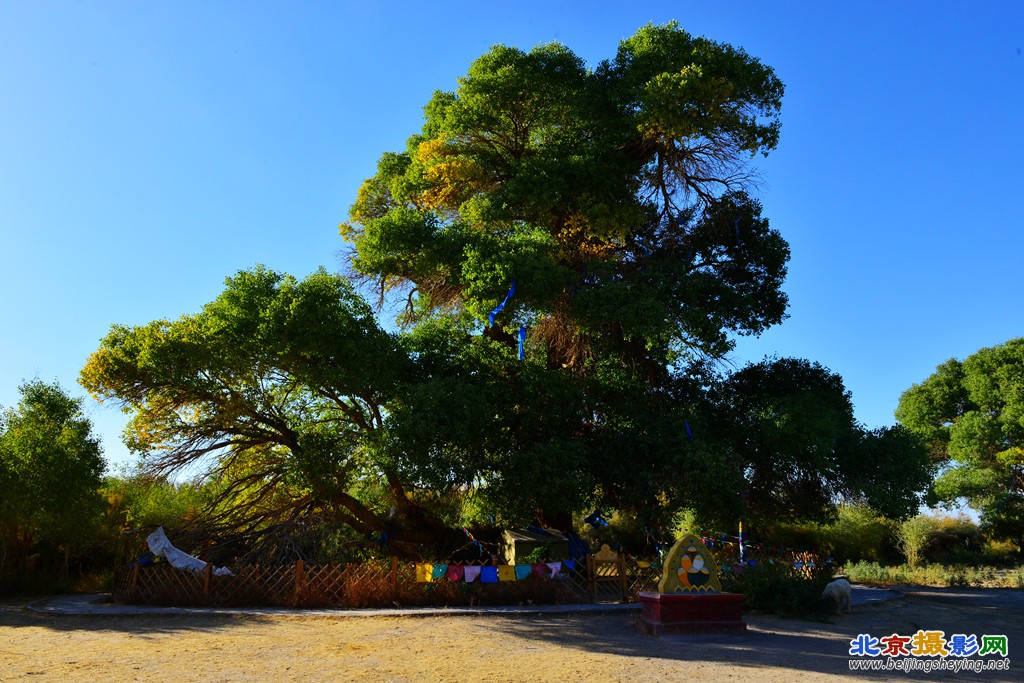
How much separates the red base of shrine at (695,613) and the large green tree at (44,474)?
14.8m

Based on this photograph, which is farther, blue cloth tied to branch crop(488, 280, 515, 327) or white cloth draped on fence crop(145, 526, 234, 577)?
blue cloth tied to branch crop(488, 280, 515, 327)

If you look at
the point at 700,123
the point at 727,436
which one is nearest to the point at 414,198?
the point at 700,123

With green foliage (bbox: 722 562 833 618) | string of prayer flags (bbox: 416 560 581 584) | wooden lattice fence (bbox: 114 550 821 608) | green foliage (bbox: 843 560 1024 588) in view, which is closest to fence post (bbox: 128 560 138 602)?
wooden lattice fence (bbox: 114 550 821 608)

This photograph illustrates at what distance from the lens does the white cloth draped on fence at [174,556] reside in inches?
652

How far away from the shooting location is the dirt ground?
9.02 m

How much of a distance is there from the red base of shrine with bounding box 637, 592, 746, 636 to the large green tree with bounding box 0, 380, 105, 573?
1475cm

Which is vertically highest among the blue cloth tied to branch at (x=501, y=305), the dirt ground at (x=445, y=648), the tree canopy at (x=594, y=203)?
the tree canopy at (x=594, y=203)

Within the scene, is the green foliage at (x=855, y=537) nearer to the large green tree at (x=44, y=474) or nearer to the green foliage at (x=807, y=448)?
the green foliage at (x=807, y=448)

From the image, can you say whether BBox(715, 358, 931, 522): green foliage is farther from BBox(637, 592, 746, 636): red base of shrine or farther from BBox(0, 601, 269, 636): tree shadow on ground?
BBox(0, 601, 269, 636): tree shadow on ground

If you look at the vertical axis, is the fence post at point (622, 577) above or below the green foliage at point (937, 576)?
above

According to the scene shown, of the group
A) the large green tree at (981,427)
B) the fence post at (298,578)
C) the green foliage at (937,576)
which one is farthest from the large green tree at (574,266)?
the large green tree at (981,427)

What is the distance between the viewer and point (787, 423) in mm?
18094

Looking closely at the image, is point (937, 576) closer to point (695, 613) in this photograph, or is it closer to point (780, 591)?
point (780, 591)

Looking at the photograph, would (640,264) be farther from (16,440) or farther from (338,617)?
(16,440)
